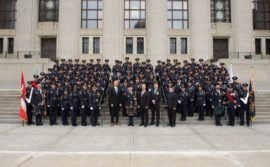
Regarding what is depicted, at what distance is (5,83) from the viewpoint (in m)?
18.4

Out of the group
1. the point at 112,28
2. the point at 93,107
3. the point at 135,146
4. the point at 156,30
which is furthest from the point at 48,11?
the point at 135,146

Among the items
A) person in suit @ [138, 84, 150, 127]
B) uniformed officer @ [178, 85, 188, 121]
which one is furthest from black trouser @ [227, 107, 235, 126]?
person in suit @ [138, 84, 150, 127]

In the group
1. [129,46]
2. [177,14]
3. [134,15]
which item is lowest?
[129,46]

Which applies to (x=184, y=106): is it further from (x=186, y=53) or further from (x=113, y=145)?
(x=186, y=53)

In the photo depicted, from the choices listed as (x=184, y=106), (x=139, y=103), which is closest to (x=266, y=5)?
(x=184, y=106)

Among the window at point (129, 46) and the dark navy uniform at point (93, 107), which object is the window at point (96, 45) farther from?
the dark navy uniform at point (93, 107)

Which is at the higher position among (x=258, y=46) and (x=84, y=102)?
(x=258, y=46)

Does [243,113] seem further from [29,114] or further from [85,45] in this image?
[85,45]

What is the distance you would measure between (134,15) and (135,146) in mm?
21286

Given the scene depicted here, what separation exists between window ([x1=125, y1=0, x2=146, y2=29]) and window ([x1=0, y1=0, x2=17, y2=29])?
1508 cm

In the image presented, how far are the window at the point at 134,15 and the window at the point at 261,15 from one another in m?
15.0

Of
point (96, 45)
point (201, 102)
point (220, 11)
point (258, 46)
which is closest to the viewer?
point (201, 102)

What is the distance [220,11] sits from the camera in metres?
25.4

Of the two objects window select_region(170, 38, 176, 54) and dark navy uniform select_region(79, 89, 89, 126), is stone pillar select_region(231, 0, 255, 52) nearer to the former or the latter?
window select_region(170, 38, 176, 54)
